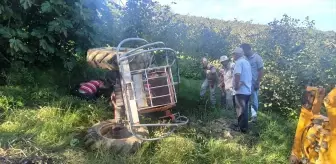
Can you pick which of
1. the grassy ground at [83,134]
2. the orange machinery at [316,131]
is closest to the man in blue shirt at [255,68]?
the grassy ground at [83,134]

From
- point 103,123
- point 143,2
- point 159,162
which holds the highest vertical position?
point 143,2

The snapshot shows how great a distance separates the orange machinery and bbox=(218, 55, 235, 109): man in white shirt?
10.3ft

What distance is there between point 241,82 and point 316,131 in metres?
2.15

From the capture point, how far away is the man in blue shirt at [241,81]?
599 cm

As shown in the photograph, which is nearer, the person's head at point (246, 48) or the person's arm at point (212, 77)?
the person's head at point (246, 48)

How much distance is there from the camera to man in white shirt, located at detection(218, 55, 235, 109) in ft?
24.4

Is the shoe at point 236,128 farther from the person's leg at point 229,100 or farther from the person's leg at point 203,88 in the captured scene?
the person's leg at point 203,88

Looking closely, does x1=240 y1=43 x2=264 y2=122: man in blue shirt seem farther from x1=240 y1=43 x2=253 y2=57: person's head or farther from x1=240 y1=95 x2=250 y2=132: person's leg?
x1=240 y1=95 x2=250 y2=132: person's leg

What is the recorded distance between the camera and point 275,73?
309 inches

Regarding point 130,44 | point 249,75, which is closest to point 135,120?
point 249,75

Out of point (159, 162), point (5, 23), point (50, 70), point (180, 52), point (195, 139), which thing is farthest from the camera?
point (180, 52)

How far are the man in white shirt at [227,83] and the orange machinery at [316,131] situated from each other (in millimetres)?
3152

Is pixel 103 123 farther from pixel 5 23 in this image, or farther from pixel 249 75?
pixel 5 23

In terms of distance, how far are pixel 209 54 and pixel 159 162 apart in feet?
24.7
